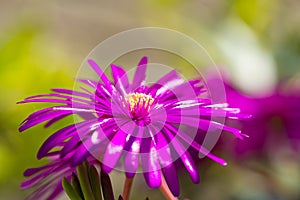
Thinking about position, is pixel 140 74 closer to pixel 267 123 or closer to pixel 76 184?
pixel 76 184

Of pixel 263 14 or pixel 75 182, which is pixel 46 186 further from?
pixel 263 14

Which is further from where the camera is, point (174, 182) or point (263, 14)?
point (263, 14)

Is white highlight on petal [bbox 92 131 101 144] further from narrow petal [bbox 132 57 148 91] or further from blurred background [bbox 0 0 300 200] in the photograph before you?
blurred background [bbox 0 0 300 200]

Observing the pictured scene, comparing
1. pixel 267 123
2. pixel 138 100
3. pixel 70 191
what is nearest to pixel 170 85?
pixel 138 100

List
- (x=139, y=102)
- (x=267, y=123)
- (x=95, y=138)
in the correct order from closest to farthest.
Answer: (x=95, y=138) → (x=139, y=102) → (x=267, y=123)

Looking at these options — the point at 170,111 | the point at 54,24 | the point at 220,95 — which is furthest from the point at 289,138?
the point at 54,24

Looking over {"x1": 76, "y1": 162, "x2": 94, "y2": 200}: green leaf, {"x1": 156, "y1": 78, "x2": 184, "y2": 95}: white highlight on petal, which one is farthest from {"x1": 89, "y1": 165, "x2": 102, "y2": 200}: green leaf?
{"x1": 156, "y1": 78, "x2": 184, "y2": 95}: white highlight on petal
